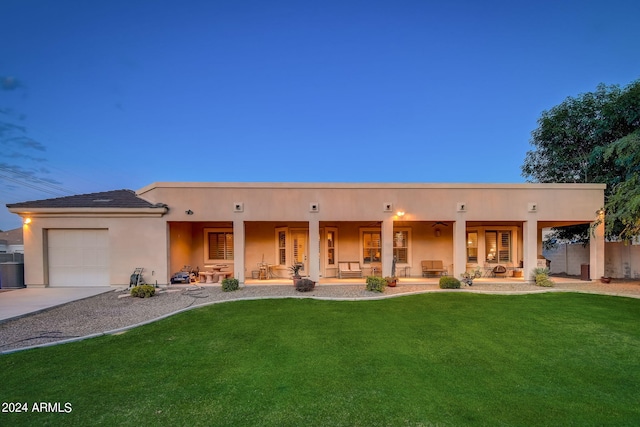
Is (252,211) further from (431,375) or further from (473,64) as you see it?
(473,64)

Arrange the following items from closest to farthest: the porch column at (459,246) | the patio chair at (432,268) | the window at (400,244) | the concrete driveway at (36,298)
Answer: the concrete driveway at (36,298) → the porch column at (459,246) → the patio chair at (432,268) → the window at (400,244)

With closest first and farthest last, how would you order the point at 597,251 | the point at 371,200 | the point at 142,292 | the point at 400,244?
the point at 142,292 → the point at 371,200 → the point at 597,251 → the point at 400,244

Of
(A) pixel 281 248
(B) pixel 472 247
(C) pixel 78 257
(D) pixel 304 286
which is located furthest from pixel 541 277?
(C) pixel 78 257

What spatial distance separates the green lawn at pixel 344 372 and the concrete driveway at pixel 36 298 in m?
3.90

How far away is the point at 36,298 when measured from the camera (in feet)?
33.3

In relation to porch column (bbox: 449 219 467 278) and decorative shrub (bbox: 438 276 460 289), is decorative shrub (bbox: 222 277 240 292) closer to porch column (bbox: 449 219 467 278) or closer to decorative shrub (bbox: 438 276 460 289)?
decorative shrub (bbox: 438 276 460 289)

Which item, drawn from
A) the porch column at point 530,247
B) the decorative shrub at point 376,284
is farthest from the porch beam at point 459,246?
the decorative shrub at point 376,284

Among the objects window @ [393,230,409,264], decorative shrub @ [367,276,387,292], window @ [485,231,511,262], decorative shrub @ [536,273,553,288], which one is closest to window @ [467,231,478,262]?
window @ [485,231,511,262]

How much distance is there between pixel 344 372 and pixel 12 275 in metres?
14.5

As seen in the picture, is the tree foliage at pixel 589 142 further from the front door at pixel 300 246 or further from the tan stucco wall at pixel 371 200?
the front door at pixel 300 246

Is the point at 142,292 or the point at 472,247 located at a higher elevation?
the point at 472,247

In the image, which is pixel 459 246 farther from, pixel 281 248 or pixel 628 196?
pixel 281 248

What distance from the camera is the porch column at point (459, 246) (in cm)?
1302

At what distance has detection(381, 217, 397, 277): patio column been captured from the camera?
12781mm
